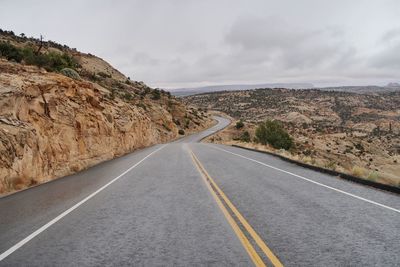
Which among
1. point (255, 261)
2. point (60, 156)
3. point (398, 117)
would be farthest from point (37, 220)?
point (398, 117)

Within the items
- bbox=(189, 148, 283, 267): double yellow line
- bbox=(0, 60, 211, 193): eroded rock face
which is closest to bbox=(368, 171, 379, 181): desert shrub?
bbox=(189, 148, 283, 267): double yellow line

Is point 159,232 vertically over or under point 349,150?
over

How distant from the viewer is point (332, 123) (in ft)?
426

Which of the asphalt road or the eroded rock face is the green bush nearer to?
the eroded rock face

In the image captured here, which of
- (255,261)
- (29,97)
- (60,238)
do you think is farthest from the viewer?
(29,97)

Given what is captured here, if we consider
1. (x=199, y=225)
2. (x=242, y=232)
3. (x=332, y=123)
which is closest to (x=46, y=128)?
(x=199, y=225)

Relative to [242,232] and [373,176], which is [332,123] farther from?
[242,232]

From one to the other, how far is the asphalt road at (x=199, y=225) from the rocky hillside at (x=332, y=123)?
5.29 meters

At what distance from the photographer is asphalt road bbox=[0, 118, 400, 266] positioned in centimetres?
567

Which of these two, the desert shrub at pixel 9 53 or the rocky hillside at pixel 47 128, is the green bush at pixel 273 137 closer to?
the rocky hillside at pixel 47 128

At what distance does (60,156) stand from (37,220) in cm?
992

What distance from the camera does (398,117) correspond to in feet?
462

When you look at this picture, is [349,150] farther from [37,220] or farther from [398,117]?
[398,117]

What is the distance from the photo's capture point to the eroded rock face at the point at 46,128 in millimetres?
13547
